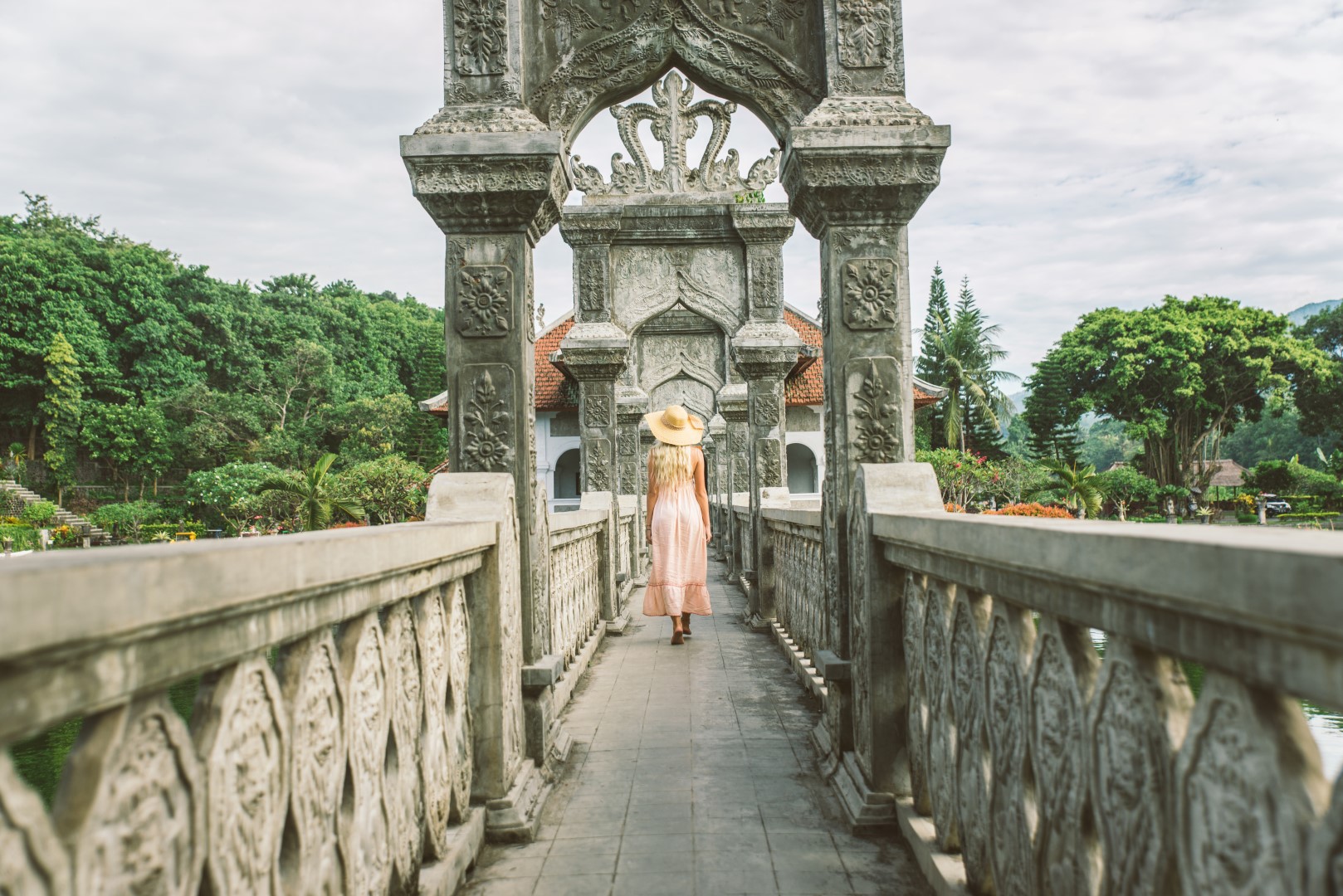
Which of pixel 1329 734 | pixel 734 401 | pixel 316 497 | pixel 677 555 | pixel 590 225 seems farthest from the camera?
pixel 316 497

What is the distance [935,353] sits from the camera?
4775 cm

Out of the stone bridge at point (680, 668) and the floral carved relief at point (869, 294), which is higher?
the floral carved relief at point (869, 294)

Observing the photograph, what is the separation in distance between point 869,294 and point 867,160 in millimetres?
591

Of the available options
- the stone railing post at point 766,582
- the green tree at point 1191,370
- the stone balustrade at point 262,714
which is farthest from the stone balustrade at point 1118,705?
the green tree at point 1191,370

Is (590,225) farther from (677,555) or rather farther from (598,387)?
(677,555)

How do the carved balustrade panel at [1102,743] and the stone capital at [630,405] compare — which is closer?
the carved balustrade panel at [1102,743]

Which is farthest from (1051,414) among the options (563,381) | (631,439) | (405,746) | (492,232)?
(405,746)

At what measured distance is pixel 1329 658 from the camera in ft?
3.49

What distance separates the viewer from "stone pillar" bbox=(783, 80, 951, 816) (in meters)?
4.20

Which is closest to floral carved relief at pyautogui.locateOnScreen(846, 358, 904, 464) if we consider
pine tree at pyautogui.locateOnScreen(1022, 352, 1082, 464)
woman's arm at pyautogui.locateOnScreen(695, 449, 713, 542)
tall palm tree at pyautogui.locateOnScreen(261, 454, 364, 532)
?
woman's arm at pyautogui.locateOnScreen(695, 449, 713, 542)

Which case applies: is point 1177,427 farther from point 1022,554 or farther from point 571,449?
point 1022,554

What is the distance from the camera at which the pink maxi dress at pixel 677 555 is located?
308 inches

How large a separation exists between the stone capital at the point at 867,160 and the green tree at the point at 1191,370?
39.5 m

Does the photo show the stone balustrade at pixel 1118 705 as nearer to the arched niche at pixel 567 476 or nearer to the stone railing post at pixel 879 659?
the stone railing post at pixel 879 659
